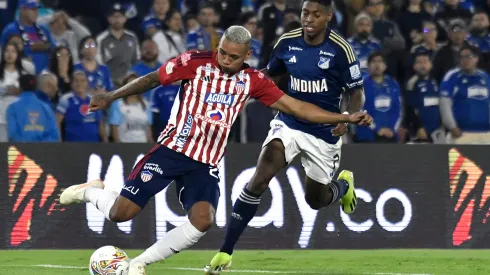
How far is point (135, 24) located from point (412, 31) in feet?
13.0

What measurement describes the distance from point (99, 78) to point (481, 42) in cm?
566

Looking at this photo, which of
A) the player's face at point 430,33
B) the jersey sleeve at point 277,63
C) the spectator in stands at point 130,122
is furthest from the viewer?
the player's face at point 430,33

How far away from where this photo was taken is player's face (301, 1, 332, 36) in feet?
33.0

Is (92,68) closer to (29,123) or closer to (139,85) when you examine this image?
(29,123)

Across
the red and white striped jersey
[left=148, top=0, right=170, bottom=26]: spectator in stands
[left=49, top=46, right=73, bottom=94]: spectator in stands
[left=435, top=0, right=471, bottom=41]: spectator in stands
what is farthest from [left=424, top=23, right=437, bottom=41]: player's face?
the red and white striped jersey

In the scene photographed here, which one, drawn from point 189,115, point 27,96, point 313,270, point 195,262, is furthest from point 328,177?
point 27,96

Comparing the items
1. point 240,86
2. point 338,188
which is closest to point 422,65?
point 338,188

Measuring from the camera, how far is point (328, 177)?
10719 millimetres

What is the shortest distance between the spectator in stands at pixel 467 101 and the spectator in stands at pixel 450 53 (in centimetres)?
69

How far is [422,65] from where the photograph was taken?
593 inches

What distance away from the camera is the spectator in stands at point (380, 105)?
565 inches

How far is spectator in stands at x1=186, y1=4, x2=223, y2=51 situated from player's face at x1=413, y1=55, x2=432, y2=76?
2689 mm

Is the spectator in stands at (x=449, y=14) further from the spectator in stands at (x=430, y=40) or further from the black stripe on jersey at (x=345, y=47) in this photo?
the black stripe on jersey at (x=345, y=47)

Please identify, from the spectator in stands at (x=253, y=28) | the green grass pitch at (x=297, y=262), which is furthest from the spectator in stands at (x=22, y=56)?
the spectator in stands at (x=253, y=28)
